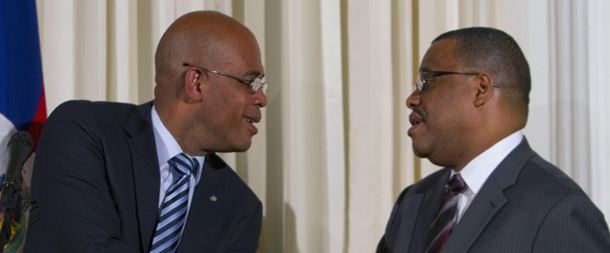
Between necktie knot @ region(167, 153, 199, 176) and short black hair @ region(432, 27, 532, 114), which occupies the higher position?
short black hair @ region(432, 27, 532, 114)

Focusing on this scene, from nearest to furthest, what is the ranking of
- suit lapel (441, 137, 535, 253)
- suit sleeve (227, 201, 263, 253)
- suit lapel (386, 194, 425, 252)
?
suit lapel (441, 137, 535, 253) < suit lapel (386, 194, 425, 252) < suit sleeve (227, 201, 263, 253)

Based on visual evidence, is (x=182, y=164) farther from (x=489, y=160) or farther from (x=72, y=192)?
(x=489, y=160)

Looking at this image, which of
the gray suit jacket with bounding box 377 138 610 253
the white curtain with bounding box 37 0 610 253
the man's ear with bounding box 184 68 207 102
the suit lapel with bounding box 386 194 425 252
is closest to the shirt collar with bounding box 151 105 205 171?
the man's ear with bounding box 184 68 207 102

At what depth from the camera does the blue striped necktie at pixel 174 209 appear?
1.89 m

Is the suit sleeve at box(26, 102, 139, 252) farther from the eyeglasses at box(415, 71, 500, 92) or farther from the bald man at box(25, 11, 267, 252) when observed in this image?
the eyeglasses at box(415, 71, 500, 92)

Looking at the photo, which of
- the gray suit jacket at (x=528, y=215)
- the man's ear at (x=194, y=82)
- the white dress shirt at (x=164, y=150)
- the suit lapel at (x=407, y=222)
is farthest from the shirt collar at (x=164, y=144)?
the gray suit jacket at (x=528, y=215)

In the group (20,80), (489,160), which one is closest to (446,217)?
(489,160)

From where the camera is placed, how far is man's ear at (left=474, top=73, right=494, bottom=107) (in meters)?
1.65

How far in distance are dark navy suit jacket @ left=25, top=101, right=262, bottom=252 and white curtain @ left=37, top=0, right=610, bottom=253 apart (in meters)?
0.36

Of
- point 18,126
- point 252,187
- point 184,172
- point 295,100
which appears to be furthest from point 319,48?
point 18,126

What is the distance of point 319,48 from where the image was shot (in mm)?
2459

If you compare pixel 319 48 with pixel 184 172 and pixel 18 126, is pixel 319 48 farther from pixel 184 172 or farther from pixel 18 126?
pixel 18 126

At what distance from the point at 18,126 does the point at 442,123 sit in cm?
149

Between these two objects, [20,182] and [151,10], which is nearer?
[20,182]
